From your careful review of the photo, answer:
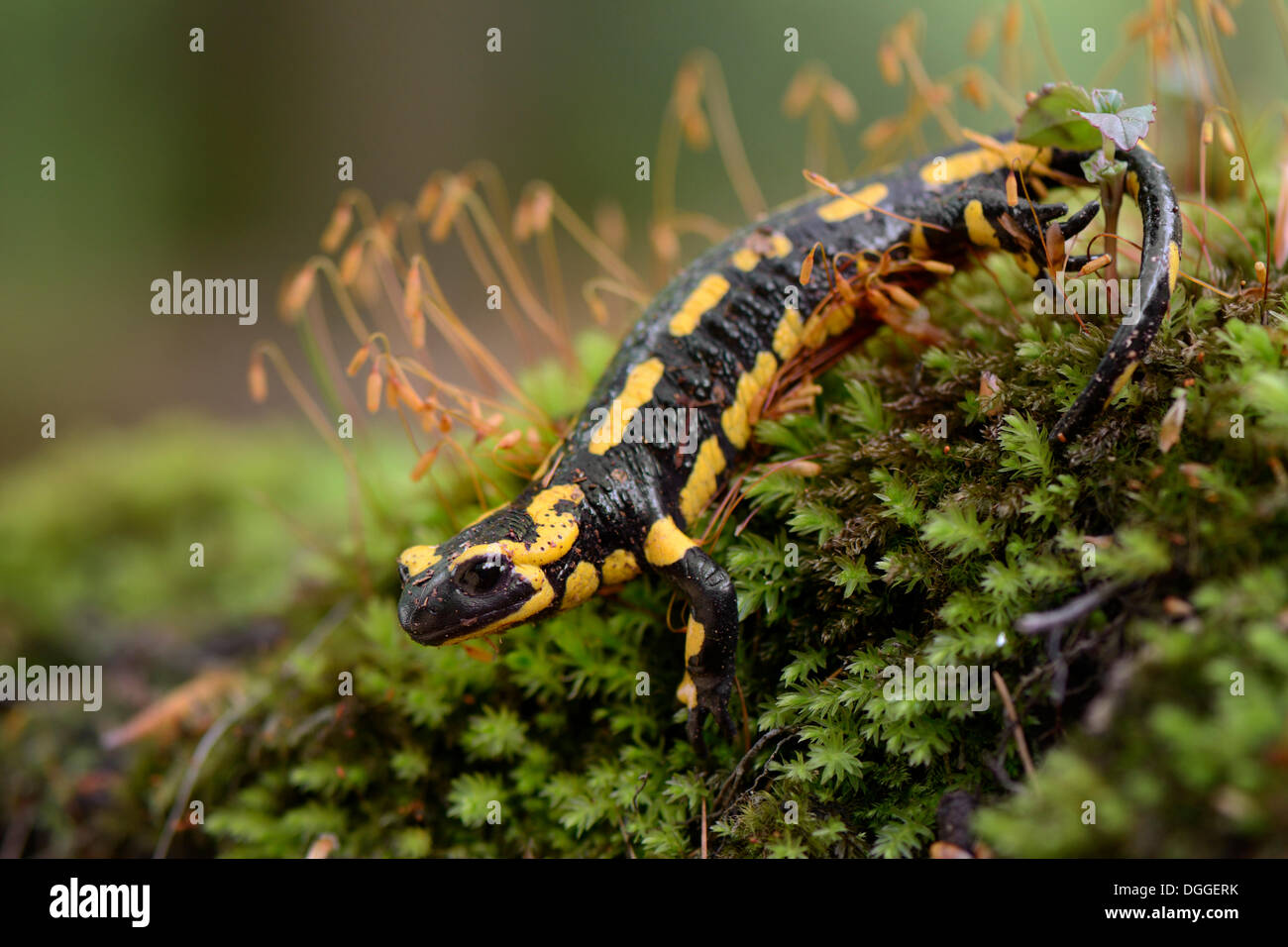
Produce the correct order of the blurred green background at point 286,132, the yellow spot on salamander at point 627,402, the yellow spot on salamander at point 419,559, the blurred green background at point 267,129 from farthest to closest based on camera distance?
the blurred green background at point 267,129
the blurred green background at point 286,132
the yellow spot on salamander at point 627,402
the yellow spot on salamander at point 419,559

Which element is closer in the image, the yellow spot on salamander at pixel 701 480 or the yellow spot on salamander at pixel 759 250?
the yellow spot on salamander at pixel 701 480

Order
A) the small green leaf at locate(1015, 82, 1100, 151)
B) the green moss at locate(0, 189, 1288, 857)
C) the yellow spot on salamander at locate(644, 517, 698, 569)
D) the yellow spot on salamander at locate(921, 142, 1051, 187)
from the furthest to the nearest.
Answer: the yellow spot on salamander at locate(921, 142, 1051, 187) → the yellow spot on salamander at locate(644, 517, 698, 569) → the small green leaf at locate(1015, 82, 1100, 151) → the green moss at locate(0, 189, 1288, 857)

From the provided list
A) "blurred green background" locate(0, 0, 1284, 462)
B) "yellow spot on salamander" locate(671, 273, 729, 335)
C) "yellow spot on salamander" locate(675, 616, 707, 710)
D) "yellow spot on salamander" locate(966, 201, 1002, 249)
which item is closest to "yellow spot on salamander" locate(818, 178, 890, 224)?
"yellow spot on salamander" locate(966, 201, 1002, 249)

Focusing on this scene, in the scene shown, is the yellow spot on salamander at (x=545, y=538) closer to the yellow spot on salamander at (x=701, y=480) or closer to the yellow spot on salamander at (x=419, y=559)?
the yellow spot on salamander at (x=419, y=559)

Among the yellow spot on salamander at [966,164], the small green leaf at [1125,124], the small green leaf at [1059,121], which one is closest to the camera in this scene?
the small green leaf at [1125,124]

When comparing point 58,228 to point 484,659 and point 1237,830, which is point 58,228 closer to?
point 484,659

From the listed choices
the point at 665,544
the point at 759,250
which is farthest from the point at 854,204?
the point at 665,544

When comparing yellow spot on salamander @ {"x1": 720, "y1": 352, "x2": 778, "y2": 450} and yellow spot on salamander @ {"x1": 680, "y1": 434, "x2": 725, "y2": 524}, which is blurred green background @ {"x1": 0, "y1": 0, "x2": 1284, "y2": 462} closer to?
yellow spot on salamander @ {"x1": 720, "y1": 352, "x2": 778, "y2": 450}

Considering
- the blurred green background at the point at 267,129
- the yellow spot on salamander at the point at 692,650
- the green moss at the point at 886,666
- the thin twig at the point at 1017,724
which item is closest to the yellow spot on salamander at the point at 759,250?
the green moss at the point at 886,666
